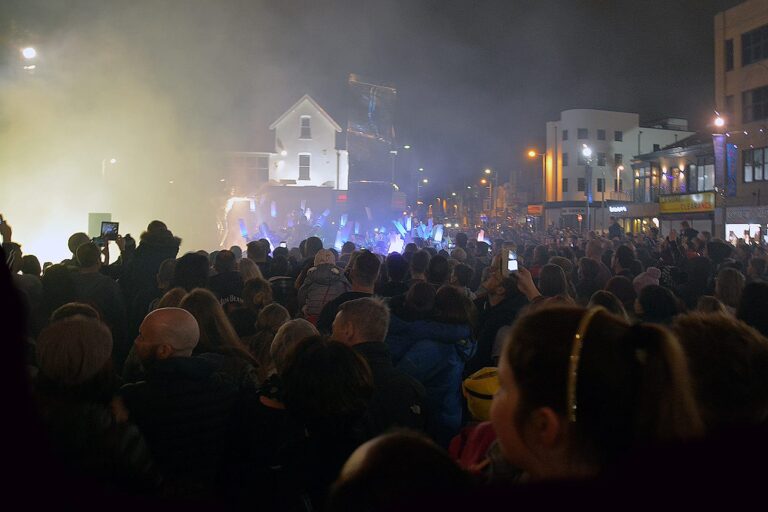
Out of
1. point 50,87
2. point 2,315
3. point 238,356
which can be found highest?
point 50,87

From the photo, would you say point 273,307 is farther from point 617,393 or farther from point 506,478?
point 617,393

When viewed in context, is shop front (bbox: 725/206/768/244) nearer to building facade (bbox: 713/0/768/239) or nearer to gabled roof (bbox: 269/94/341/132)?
building facade (bbox: 713/0/768/239)

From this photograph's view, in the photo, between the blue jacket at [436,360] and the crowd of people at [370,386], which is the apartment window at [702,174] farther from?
the blue jacket at [436,360]

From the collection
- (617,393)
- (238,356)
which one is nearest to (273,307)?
(238,356)

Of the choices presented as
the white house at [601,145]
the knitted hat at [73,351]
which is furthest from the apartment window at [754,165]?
the knitted hat at [73,351]

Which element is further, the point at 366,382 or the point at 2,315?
the point at 366,382

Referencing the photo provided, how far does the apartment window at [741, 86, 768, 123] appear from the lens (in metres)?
34.8

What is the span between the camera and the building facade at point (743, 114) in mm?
34150

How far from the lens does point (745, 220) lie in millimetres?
33656

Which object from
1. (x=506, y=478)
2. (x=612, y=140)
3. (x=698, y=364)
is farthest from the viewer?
(x=612, y=140)

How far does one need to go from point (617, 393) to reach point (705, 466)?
0.50 metres

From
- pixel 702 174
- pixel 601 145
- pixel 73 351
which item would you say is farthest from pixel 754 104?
pixel 73 351

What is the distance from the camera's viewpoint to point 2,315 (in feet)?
2.85

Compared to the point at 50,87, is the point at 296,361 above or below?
below
